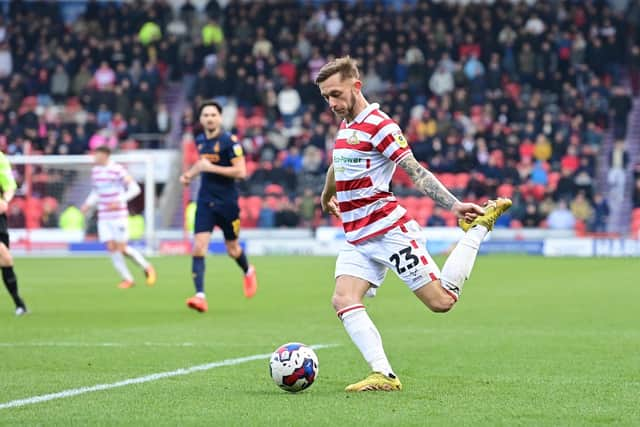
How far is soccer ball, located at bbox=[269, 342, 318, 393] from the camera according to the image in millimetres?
6984

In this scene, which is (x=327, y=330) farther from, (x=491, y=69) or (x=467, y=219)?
(x=491, y=69)

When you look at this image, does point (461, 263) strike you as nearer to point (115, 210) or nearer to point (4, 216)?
point (4, 216)

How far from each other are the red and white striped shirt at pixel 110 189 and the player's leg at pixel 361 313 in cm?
1229

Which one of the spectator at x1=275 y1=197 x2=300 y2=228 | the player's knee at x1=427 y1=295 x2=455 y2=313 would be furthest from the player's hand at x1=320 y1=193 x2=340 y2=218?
the spectator at x1=275 y1=197 x2=300 y2=228

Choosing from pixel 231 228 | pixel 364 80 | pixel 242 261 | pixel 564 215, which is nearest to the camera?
pixel 231 228

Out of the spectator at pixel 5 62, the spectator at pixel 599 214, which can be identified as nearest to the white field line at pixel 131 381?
the spectator at pixel 599 214

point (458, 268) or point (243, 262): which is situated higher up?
point (458, 268)

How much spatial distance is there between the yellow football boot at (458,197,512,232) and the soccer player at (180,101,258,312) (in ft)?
21.3

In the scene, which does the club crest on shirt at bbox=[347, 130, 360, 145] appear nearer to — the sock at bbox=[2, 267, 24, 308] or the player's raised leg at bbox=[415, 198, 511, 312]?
the player's raised leg at bbox=[415, 198, 511, 312]

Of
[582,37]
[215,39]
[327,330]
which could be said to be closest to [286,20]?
[215,39]

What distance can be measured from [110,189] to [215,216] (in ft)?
18.2

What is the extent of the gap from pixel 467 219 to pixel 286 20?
3033 cm

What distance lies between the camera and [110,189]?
63.1 feet

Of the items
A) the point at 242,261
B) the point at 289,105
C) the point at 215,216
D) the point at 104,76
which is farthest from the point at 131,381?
the point at 104,76
